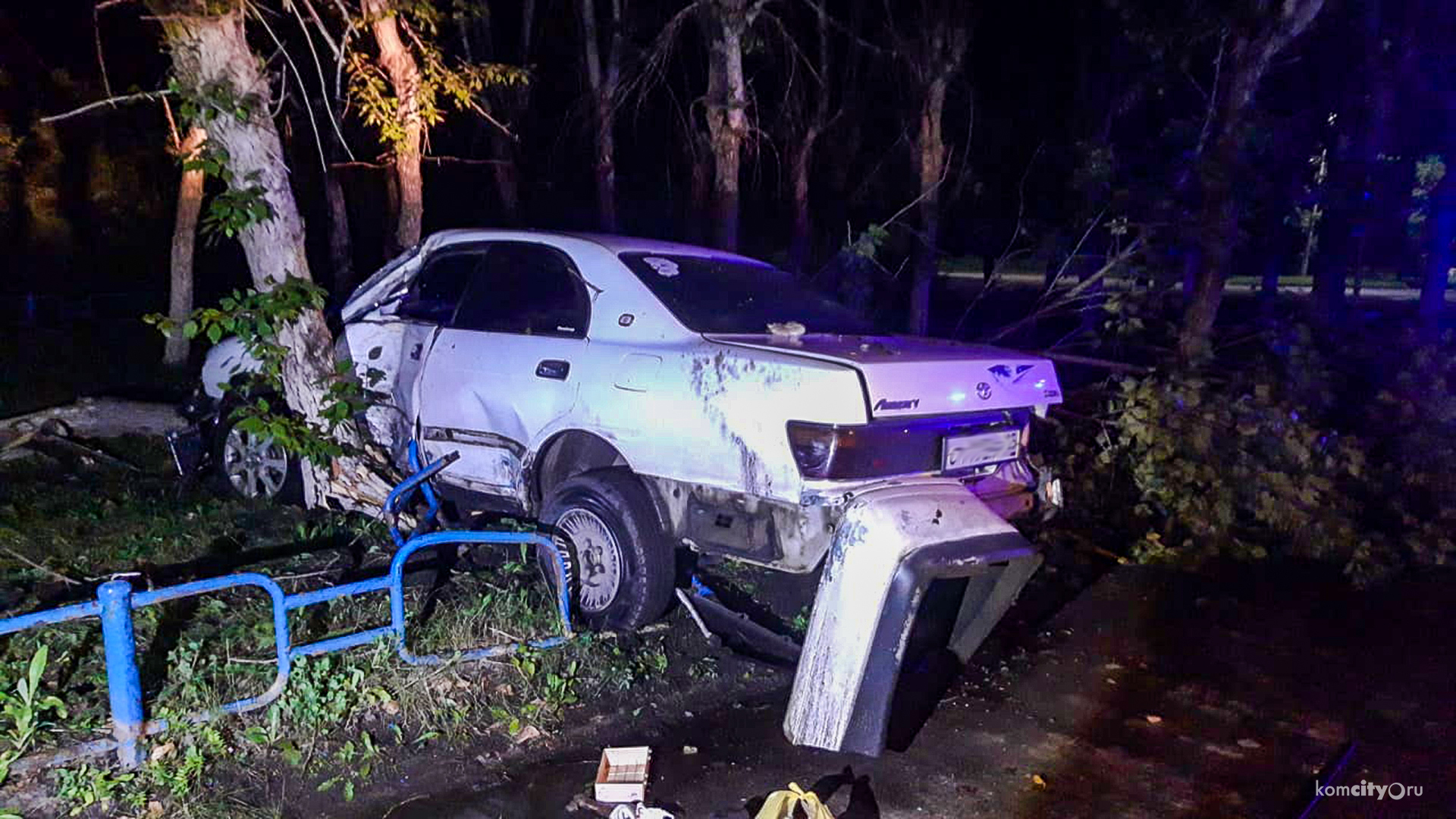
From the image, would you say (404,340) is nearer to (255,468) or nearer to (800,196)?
(255,468)

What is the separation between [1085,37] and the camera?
1997 centimetres

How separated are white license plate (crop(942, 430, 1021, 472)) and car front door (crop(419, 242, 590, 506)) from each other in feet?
6.05

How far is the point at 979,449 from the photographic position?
4969 millimetres

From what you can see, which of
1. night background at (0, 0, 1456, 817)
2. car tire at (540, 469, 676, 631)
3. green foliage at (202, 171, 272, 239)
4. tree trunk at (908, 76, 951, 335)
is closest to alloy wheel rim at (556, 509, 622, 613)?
car tire at (540, 469, 676, 631)

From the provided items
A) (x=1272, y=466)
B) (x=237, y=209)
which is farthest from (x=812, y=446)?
(x=1272, y=466)

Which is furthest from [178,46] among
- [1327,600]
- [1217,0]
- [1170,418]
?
[1217,0]

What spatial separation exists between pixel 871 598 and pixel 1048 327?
14919 millimetres

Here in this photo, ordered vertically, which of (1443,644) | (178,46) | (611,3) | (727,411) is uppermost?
(611,3)

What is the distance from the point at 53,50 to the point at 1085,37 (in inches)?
810

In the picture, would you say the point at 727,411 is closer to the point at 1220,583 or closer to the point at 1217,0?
the point at 1220,583

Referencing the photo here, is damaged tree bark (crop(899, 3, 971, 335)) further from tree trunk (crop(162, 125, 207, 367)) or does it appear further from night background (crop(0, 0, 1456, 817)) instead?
tree trunk (crop(162, 125, 207, 367))

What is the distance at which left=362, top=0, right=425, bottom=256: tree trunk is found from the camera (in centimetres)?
774

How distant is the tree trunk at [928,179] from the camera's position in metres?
14.4

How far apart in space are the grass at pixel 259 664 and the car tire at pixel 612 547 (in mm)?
183
